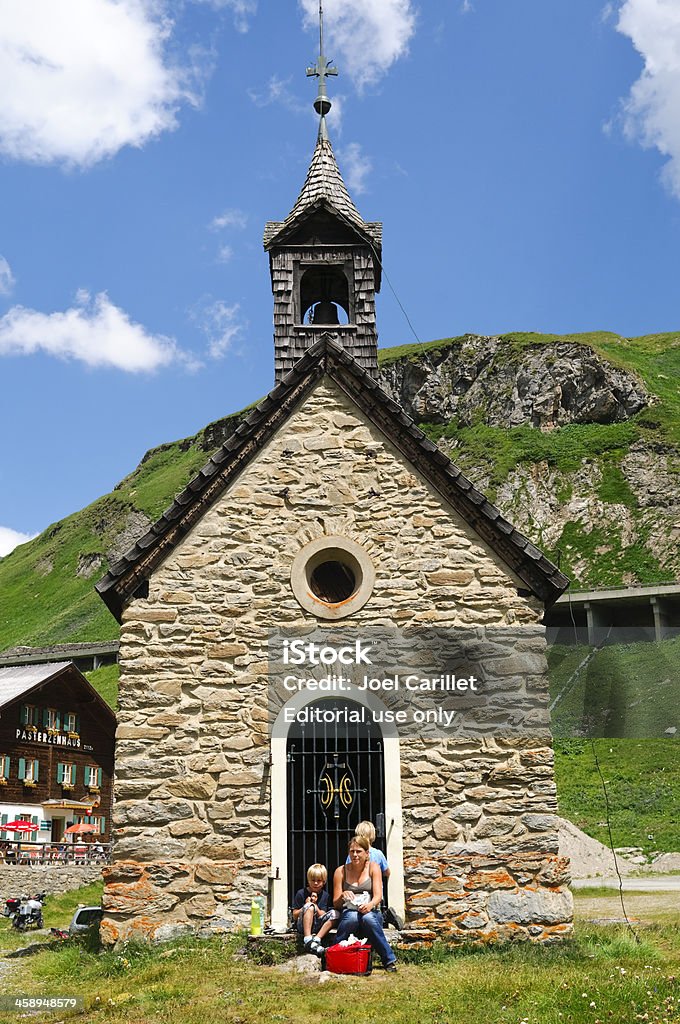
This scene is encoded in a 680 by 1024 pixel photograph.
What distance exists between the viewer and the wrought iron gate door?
1016 cm

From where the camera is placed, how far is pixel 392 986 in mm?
8133

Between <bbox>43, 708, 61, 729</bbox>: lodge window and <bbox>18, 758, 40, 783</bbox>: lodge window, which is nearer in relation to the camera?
<bbox>18, 758, 40, 783</bbox>: lodge window

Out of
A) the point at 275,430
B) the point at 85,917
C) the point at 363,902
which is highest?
the point at 275,430

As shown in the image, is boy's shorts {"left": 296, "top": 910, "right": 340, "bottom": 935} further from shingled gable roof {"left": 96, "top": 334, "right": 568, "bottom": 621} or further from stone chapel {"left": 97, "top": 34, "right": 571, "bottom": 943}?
shingled gable roof {"left": 96, "top": 334, "right": 568, "bottom": 621}

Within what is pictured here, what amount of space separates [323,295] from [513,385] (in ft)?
233

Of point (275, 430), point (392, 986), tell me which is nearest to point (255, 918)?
point (392, 986)

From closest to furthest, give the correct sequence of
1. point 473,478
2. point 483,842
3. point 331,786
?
point 483,842
point 331,786
point 473,478

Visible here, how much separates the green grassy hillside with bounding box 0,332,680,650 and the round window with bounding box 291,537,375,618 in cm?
4896

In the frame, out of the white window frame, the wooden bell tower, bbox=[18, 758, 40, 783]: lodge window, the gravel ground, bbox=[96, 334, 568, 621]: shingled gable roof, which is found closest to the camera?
bbox=[96, 334, 568, 621]: shingled gable roof

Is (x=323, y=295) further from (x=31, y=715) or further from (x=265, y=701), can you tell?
(x=31, y=715)

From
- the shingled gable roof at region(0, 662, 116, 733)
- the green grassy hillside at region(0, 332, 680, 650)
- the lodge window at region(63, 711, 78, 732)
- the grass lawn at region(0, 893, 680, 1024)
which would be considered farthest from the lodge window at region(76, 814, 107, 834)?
the green grassy hillside at region(0, 332, 680, 650)

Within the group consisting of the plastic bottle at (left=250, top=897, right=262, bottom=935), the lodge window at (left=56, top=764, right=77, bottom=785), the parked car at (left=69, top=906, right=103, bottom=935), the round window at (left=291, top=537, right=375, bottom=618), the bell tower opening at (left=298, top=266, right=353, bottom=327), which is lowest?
the parked car at (left=69, top=906, right=103, bottom=935)

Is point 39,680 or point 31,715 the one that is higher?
point 39,680

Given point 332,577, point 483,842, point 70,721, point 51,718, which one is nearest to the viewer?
point 483,842
